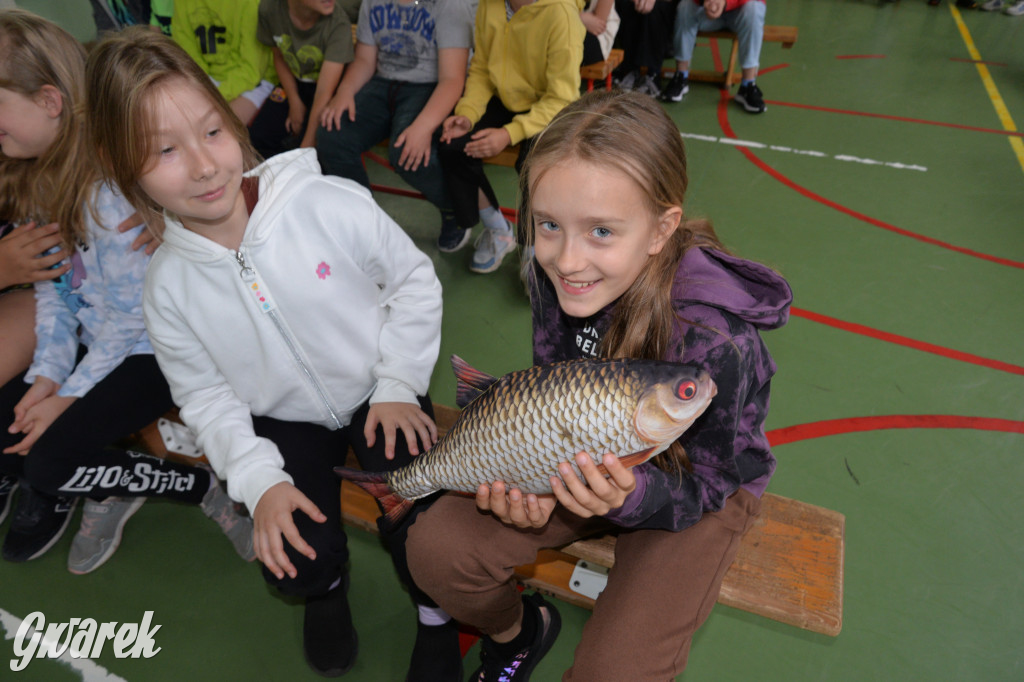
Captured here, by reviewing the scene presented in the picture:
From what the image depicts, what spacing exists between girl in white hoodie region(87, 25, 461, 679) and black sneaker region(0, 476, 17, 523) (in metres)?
1.03

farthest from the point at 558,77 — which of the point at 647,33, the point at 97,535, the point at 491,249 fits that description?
the point at 647,33

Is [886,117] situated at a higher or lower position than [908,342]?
higher

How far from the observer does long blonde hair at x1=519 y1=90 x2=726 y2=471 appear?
1.07 meters

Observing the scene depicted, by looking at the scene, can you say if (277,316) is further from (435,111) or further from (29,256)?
(435,111)

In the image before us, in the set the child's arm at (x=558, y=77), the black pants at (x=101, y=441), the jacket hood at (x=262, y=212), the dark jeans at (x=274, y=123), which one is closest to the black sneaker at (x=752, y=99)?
the child's arm at (x=558, y=77)

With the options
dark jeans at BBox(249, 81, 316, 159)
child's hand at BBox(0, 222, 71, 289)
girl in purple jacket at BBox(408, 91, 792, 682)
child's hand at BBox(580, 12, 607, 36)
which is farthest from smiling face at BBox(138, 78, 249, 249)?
child's hand at BBox(580, 12, 607, 36)

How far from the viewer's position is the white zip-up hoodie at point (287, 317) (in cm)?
141

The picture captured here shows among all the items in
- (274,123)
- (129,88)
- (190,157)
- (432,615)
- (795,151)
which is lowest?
(432,615)

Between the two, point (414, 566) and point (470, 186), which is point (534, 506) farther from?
point (470, 186)

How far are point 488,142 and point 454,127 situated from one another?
0.21 metres

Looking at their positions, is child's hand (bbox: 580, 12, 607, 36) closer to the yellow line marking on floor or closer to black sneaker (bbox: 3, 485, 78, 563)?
the yellow line marking on floor

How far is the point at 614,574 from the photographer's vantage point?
1.26 metres

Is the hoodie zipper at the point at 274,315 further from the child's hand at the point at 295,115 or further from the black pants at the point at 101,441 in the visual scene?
the child's hand at the point at 295,115

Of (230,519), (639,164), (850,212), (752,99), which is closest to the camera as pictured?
(639,164)
